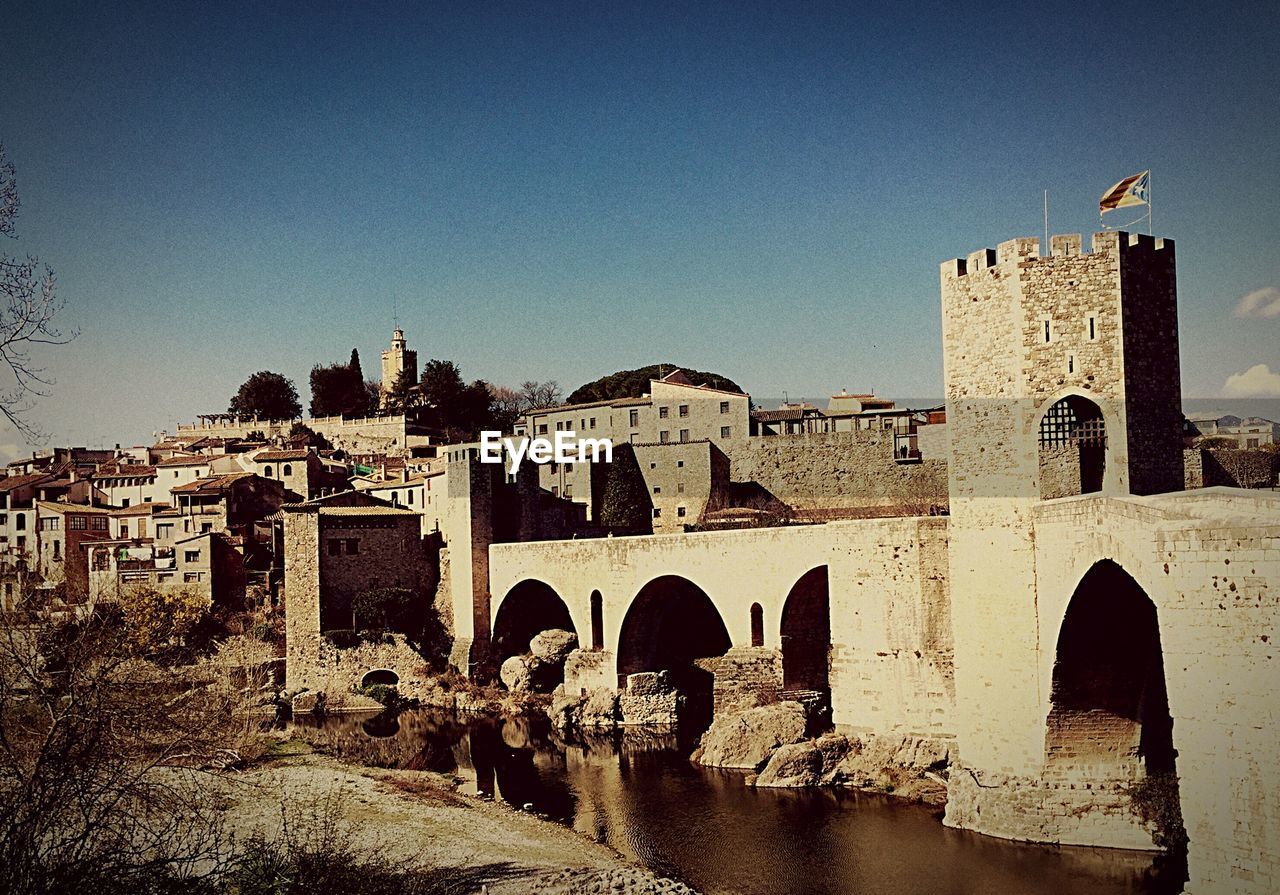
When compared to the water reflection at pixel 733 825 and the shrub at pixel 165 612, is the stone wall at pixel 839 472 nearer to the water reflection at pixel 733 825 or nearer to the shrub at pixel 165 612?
the water reflection at pixel 733 825

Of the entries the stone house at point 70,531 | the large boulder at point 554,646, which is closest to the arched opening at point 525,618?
the large boulder at point 554,646

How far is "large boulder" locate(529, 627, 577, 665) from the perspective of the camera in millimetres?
31719

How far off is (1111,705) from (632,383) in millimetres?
44135

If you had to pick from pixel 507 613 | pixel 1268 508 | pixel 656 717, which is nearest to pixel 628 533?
pixel 507 613

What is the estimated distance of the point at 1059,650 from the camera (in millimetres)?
15211

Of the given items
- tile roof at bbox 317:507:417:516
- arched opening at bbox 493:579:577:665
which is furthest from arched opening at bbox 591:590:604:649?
tile roof at bbox 317:507:417:516

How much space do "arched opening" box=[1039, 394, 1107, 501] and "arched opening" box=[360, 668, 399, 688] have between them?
22.0 m

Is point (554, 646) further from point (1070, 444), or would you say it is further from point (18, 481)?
point (18, 481)

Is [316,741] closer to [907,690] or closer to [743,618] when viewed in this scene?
[743,618]

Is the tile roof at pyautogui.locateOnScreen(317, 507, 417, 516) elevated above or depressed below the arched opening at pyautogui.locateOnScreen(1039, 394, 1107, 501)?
below

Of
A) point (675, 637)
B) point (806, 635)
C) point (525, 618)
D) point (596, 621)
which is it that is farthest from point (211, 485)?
point (806, 635)

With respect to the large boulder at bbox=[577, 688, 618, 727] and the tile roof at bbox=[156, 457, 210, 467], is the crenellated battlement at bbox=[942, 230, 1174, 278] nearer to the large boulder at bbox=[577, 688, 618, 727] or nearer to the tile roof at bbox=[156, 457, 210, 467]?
the large boulder at bbox=[577, 688, 618, 727]

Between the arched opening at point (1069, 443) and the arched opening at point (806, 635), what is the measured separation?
768 centimetres

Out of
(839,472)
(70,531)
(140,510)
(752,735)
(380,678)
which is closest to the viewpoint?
(752,735)
